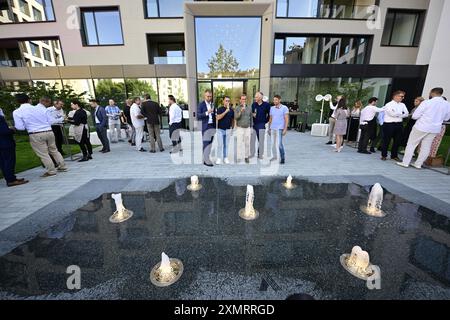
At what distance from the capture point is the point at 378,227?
3254 millimetres

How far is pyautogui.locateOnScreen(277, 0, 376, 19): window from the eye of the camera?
1418 cm

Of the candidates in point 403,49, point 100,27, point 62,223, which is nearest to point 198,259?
point 62,223

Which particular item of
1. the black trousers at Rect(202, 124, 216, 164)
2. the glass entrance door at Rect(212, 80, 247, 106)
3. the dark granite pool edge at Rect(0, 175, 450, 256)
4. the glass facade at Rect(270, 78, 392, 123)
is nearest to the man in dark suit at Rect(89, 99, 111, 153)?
the dark granite pool edge at Rect(0, 175, 450, 256)

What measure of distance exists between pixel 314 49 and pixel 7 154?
1759 cm

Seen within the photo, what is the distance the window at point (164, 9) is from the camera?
47.0 ft

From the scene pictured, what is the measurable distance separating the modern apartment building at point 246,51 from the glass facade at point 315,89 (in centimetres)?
7

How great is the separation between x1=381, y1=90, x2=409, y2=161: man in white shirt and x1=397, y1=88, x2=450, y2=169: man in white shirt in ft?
1.95

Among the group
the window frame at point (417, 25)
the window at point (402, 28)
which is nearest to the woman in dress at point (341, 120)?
the window frame at point (417, 25)

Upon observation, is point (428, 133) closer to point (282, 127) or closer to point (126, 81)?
point (282, 127)

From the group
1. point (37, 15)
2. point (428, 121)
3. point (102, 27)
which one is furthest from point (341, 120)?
point (37, 15)

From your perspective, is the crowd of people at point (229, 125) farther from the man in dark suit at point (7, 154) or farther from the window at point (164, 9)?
the window at point (164, 9)

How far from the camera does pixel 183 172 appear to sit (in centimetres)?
593

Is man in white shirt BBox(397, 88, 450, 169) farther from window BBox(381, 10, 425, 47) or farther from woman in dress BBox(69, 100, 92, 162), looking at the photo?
window BBox(381, 10, 425, 47)

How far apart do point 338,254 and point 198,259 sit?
6.07 feet
